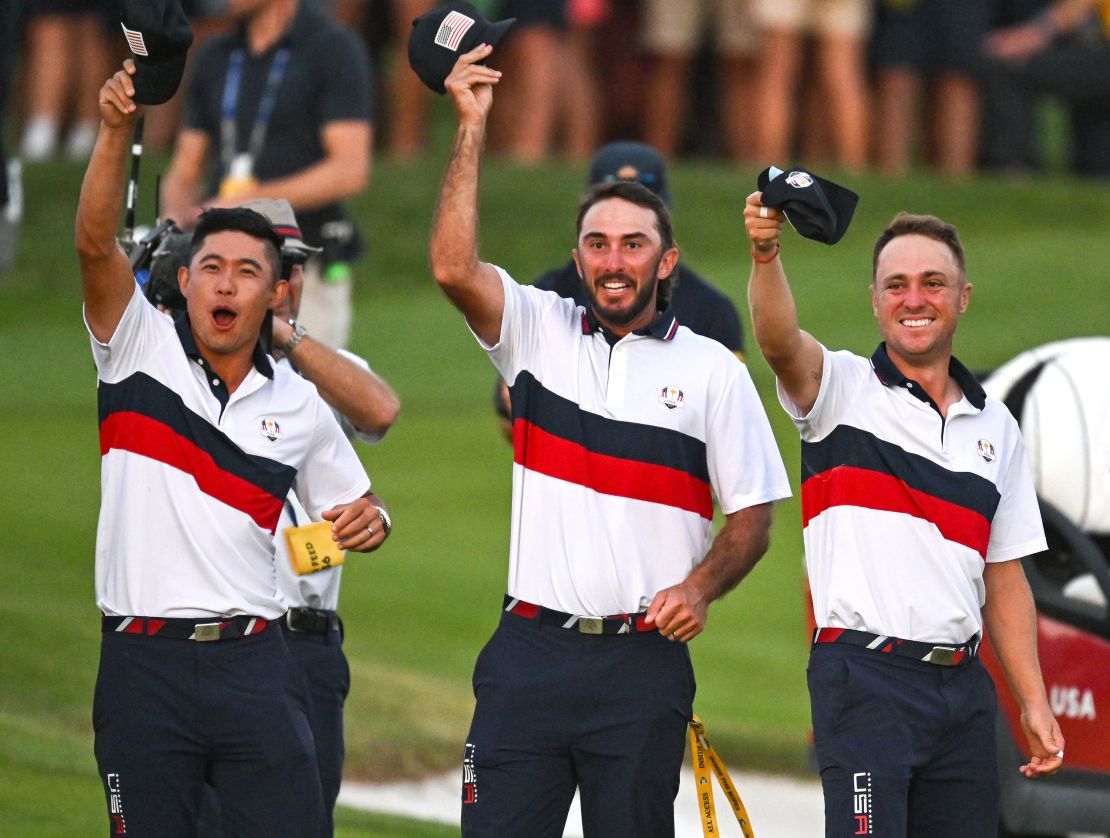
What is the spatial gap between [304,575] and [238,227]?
112 centimetres

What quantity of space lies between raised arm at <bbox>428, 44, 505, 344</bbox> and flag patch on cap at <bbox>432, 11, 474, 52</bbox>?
0.05 metres

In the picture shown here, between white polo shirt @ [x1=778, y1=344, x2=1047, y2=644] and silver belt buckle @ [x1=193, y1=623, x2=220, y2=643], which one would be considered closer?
silver belt buckle @ [x1=193, y1=623, x2=220, y2=643]

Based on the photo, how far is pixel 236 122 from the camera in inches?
363

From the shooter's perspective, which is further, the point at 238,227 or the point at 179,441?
the point at 238,227

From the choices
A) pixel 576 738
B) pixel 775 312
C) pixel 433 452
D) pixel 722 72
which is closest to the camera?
pixel 775 312

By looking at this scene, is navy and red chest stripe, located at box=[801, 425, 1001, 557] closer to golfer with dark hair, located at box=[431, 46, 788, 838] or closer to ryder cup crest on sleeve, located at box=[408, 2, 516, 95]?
golfer with dark hair, located at box=[431, 46, 788, 838]

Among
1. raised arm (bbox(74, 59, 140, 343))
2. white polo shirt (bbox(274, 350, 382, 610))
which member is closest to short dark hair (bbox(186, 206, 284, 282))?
raised arm (bbox(74, 59, 140, 343))

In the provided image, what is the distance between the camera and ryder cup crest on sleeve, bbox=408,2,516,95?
6.09 metres

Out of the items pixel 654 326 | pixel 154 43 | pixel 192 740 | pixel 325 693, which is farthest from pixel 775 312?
pixel 325 693

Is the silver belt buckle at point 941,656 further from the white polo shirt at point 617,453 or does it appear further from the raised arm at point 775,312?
the raised arm at point 775,312

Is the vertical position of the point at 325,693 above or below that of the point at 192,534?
below

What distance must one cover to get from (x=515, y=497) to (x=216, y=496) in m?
0.81

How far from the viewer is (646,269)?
6.18m

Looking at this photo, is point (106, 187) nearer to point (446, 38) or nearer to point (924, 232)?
point (446, 38)
